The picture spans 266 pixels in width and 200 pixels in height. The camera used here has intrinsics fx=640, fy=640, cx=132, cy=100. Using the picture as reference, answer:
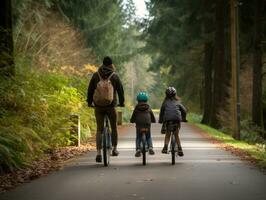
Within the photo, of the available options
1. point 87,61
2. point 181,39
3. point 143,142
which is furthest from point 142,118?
point 87,61

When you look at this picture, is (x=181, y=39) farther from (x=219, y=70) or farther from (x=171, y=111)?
(x=171, y=111)

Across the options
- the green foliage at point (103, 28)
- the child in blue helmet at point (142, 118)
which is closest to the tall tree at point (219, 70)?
the green foliage at point (103, 28)

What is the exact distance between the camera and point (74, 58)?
3797cm

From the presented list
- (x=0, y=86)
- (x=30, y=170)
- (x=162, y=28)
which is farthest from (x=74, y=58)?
(x=30, y=170)

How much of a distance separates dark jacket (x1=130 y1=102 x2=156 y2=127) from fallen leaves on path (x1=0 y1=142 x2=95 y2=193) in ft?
6.29

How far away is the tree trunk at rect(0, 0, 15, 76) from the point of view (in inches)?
623

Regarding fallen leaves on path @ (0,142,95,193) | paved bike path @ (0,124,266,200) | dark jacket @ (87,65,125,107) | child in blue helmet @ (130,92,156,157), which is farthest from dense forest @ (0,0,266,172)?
child in blue helmet @ (130,92,156,157)

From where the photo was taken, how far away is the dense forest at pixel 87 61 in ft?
51.2

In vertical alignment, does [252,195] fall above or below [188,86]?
below

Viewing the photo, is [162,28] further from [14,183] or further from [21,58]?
[14,183]

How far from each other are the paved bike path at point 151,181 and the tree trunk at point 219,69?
1828 cm

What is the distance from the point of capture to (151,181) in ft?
37.3

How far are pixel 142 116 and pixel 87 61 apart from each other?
28.0 m

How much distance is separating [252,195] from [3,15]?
9301mm
